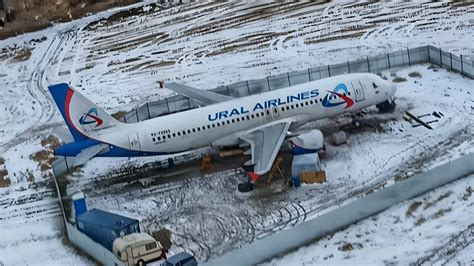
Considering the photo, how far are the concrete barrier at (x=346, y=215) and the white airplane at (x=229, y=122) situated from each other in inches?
254

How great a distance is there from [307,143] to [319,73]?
1863 cm

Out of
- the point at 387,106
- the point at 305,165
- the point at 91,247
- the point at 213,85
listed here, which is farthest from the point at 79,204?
the point at 213,85

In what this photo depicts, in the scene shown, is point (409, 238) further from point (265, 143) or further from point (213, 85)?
point (213, 85)

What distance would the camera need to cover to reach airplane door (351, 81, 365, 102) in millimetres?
56906

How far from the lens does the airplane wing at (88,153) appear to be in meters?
49.6

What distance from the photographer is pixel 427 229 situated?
41812 millimetres

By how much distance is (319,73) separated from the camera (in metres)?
69.4

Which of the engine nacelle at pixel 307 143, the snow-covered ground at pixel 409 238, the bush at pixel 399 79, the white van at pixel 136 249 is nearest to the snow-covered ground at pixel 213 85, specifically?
the bush at pixel 399 79

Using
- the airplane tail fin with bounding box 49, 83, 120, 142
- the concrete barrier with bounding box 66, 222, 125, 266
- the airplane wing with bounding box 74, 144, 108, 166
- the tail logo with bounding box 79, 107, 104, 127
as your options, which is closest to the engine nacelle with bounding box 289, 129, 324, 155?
the airplane wing with bounding box 74, 144, 108, 166

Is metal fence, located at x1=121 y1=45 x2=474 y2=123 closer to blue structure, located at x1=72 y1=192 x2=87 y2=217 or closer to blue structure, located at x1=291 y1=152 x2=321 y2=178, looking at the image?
blue structure, located at x1=291 y1=152 x2=321 y2=178

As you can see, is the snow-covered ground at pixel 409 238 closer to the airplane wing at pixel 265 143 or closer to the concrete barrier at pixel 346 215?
the concrete barrier at pixel 346 215

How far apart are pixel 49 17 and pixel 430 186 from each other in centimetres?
7836

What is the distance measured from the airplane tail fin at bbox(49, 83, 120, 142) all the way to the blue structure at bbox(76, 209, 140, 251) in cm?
848

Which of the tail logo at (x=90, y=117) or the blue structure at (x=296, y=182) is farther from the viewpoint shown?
the tail logo at (x=90, y=117)
